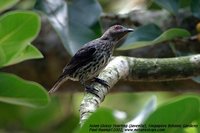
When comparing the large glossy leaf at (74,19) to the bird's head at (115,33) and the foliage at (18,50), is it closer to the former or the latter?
the bird's head at (115,33)

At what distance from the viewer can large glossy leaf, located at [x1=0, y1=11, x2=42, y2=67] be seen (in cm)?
229

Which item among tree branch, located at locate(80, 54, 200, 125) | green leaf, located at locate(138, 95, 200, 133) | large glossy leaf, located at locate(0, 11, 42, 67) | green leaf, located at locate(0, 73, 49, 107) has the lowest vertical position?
green leaf, located at locate(138, 95, 200, 133)

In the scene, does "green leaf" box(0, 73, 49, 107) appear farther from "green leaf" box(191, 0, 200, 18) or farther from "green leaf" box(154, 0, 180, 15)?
"green leaf" box(191, 0, 200, 18)

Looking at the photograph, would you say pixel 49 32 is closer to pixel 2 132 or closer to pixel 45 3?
pixel 45 3

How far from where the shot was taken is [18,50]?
93.4 inches

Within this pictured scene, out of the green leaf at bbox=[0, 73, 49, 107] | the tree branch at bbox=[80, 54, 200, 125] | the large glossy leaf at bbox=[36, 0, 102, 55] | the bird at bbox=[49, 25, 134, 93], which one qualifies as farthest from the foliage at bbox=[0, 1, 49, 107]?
the bird at bbox=[49, 25, 134, 93]

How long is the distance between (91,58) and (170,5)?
59 centimetres

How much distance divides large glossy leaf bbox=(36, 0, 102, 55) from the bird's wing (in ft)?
0.56

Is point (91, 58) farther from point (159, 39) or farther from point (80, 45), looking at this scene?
point (159, 39)

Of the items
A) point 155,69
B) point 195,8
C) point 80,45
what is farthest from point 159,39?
point 195,8

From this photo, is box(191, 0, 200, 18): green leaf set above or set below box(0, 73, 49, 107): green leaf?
above

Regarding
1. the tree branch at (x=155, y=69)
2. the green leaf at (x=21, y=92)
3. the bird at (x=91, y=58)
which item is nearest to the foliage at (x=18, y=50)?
the green leaf at (x=21, y=92)

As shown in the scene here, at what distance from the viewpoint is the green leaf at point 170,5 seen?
312 cm

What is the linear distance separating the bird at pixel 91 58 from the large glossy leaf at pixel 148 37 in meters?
0.13
